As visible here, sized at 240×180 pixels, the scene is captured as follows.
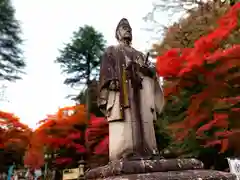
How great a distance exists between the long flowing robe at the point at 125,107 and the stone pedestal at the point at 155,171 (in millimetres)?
398

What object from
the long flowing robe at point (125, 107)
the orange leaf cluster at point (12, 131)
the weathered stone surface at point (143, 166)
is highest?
the orange leaf cluster at point (12, 131)

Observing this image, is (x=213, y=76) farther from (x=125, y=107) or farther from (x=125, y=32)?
(x=125, y=107)

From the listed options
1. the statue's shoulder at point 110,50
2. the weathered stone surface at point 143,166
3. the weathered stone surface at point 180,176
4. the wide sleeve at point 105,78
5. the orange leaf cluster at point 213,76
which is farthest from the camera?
the orange leaf cluster at point 213,76

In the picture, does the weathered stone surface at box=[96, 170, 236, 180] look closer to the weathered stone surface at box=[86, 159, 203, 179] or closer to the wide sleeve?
the weathered stone surface at box=[86, 159, 203, 179]

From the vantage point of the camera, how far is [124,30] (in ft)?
15.6

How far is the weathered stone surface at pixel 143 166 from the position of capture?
330 centimetres

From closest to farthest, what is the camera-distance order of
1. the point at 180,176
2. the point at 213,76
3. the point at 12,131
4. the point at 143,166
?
the point at 180,176, the point at 143,166, the point at 213,76, the point at 12,131

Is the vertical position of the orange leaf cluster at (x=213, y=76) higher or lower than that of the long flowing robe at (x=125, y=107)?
higher

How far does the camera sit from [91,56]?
1195 inches

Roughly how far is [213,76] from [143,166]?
6720mm

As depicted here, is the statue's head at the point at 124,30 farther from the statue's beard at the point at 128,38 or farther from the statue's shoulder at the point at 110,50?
the statue's shoulder at the point at 110,50

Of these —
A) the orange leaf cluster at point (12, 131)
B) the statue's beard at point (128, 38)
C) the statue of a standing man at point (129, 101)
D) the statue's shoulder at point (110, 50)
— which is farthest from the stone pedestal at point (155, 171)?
the orange leaf cluster at point (12, 131)

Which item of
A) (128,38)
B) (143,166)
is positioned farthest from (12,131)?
(143,166)

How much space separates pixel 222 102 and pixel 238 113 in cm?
75
